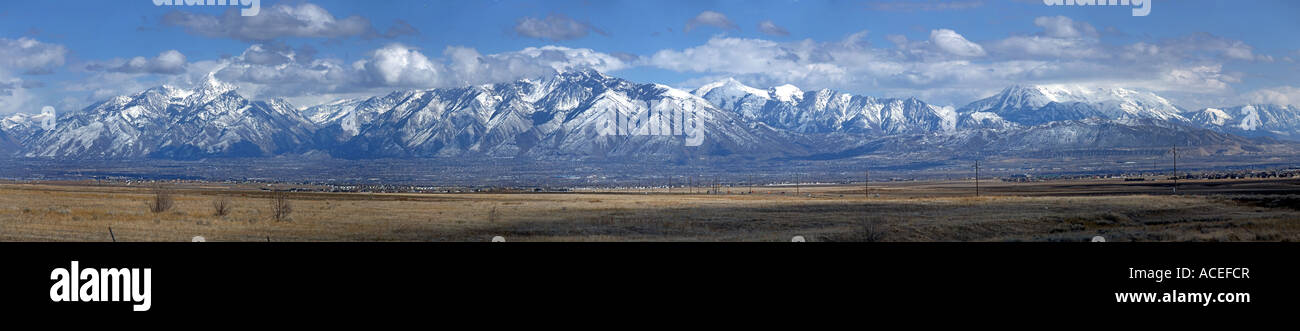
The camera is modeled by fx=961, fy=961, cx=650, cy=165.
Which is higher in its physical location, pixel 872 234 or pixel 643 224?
pixel 872 234

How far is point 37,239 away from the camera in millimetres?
37844

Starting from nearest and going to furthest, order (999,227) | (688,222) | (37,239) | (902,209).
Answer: (37,239)
(999,227)
(688,222)
(902,209)

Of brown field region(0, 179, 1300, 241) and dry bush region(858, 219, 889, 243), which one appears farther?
brown field region(0, 179, 1300, 241)

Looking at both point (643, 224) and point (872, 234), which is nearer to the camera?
point (872, 234)

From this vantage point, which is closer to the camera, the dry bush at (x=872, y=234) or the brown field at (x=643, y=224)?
the dry bush at (x=872, y=234)
